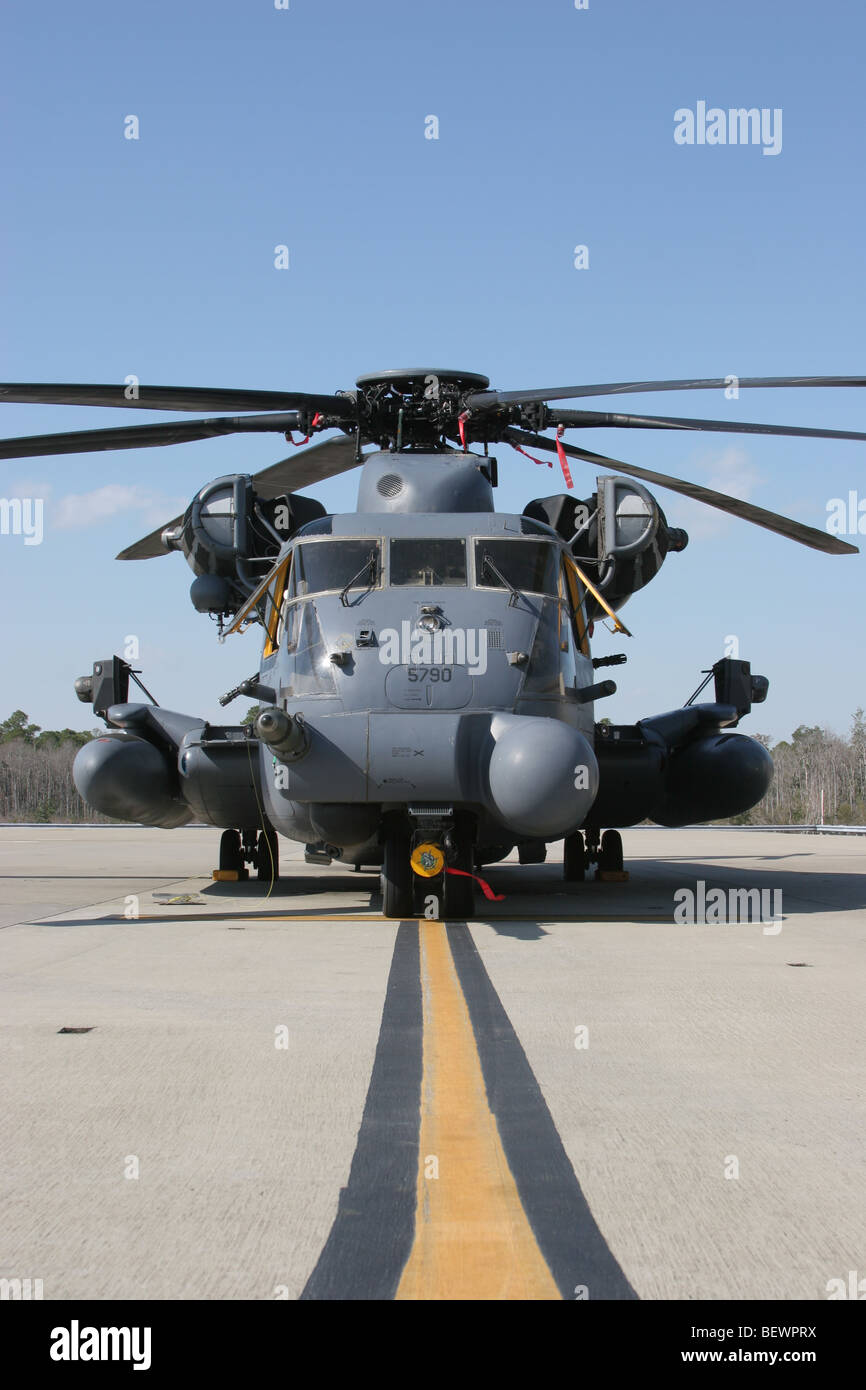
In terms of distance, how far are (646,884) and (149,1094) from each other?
1148 cm

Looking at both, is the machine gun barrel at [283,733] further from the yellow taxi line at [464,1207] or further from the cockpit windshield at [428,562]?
the yellow taxi line at [464,1207]

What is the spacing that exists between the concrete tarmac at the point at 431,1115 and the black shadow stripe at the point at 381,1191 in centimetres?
1

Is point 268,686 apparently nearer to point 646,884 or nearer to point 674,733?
point 674,733

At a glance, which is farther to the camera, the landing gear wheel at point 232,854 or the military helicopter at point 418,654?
the landing gear wheel at point 232,854

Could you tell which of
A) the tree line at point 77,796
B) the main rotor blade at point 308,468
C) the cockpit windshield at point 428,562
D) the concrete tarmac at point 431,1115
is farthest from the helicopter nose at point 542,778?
the tree line at point 77,796

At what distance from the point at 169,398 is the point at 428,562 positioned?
8.79 ft

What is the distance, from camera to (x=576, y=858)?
15.8 metres

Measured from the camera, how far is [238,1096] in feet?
15.1

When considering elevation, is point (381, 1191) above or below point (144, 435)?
below

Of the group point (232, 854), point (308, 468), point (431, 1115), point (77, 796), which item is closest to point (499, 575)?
point (308, 468)

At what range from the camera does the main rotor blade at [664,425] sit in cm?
1120

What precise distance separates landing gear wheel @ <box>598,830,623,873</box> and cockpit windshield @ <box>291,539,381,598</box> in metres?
5.91

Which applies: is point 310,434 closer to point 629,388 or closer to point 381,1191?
point 629,388
